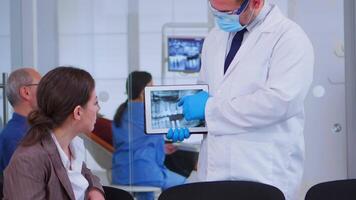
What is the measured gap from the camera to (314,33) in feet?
10.3

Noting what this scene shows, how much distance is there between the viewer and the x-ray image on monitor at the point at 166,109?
2.05 metres

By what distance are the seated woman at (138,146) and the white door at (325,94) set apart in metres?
0.81

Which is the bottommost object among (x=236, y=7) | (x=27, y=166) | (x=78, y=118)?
(x=27, y=166)

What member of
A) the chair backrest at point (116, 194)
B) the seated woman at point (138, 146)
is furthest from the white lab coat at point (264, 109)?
the seated woman at point (138, 146)

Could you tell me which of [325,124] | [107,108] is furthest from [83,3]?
[325,124]

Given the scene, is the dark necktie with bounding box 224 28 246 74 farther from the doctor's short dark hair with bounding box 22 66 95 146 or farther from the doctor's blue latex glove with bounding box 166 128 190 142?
the doctor's short dark hair with bounding box 22 66 95 146

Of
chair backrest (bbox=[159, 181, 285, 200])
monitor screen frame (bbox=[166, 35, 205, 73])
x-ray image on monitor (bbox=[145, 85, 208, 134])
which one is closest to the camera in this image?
chair backrest (bbox=[159, 181, 285, 200])

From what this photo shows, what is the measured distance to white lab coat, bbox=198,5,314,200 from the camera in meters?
1.83

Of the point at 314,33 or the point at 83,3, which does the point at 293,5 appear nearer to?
the point at 314,33

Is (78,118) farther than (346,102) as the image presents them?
No

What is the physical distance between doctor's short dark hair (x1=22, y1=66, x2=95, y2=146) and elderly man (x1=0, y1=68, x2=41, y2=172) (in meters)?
0.78

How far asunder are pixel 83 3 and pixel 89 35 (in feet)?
0.63

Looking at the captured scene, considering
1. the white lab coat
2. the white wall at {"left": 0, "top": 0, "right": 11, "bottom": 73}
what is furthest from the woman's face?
the white wall at {"left": 0, "top": 0, "right": 11, "bottom": 73}

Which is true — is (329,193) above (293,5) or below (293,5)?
below
